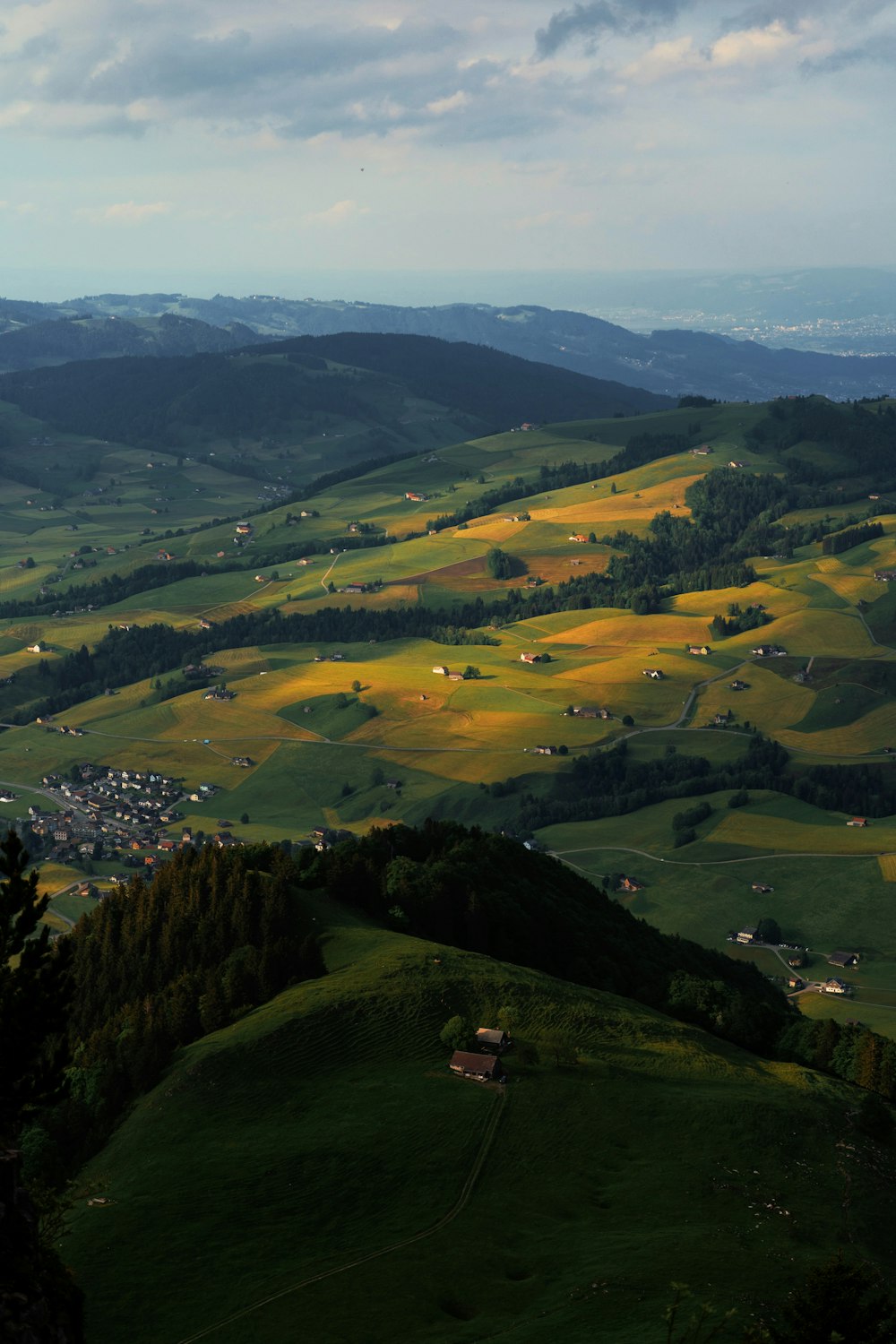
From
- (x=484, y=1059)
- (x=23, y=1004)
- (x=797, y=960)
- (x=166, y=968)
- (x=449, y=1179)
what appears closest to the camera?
(x=23, y=1004)

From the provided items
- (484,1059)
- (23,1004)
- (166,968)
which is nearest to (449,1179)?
(484,1059)

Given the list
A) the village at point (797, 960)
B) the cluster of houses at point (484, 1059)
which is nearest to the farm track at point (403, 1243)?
the cluster of houses at point (484, 1059)

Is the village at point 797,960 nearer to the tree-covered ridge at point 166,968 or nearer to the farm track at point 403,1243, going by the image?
the tree-covered ridge at point 166,968

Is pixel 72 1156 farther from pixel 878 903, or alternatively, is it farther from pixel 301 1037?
pixel 878 903

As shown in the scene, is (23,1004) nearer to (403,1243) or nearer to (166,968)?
(403,1243)

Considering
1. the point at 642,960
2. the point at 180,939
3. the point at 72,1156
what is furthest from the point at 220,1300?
the point at 642,960
